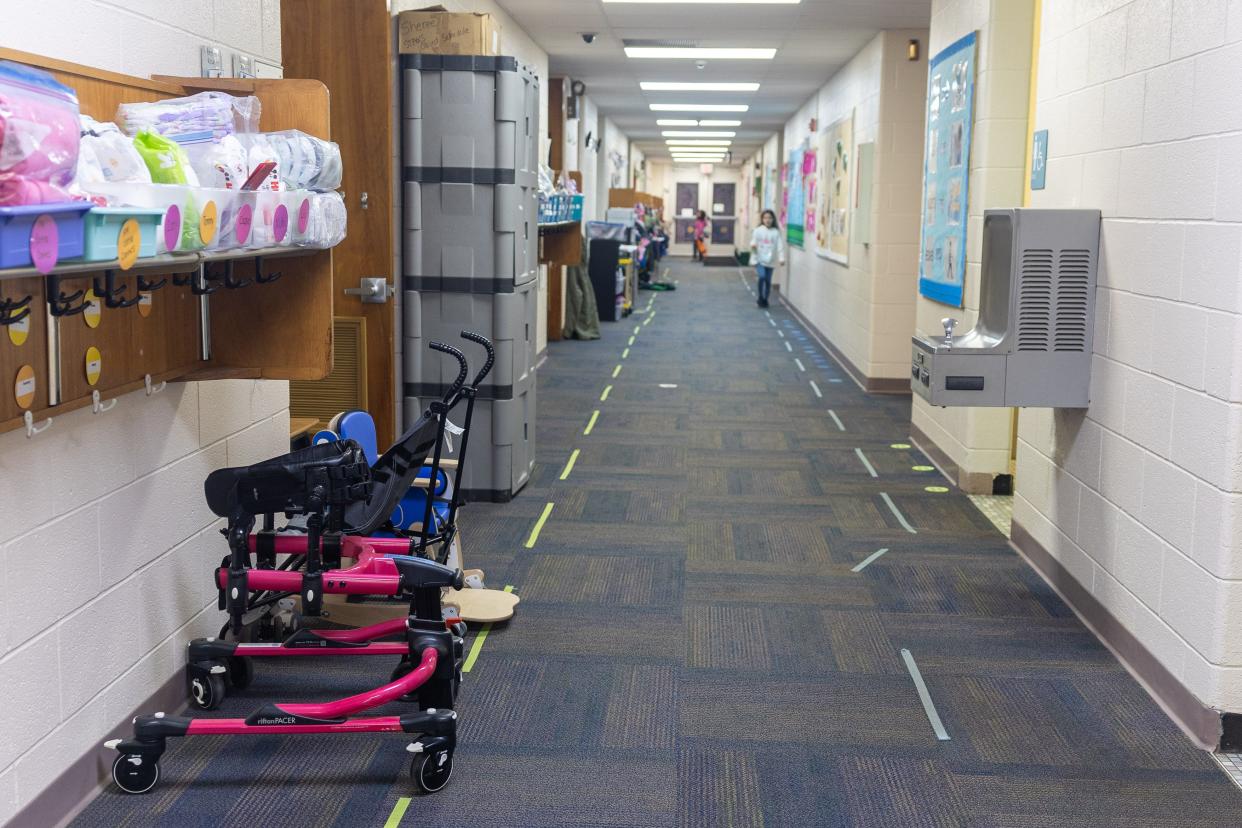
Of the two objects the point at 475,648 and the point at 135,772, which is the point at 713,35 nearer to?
the point at 475,648

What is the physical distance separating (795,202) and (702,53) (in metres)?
5.37

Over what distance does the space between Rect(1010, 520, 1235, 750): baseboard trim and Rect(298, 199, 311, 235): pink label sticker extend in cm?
250

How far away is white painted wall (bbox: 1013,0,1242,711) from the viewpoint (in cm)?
307

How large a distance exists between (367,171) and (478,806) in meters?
3.11

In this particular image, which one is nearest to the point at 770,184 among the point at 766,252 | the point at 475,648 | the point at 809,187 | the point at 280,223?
the point at 766,252

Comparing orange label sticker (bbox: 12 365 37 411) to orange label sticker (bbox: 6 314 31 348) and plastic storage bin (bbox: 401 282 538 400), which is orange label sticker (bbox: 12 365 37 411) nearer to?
orange label sticker (bbox: 6 314 31 348)

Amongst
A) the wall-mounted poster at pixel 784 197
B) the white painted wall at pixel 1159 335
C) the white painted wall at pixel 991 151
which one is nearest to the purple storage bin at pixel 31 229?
the white painted wall at pixel 1159 335

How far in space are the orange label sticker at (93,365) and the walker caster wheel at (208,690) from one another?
0.90m

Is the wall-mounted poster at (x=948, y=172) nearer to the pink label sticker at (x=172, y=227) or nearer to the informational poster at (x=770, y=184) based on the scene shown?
the pink label sticker at (x=172, y=227)

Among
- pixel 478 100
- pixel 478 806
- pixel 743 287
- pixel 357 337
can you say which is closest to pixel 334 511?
pixel 478 806

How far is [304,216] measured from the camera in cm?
283

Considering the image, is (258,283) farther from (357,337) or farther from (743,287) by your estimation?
(743,287)

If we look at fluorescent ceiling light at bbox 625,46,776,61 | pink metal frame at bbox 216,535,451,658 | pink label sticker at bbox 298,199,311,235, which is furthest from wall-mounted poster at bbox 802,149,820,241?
pink label sticker at bbox 298,199,311,235

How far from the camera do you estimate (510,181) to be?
530 cm
